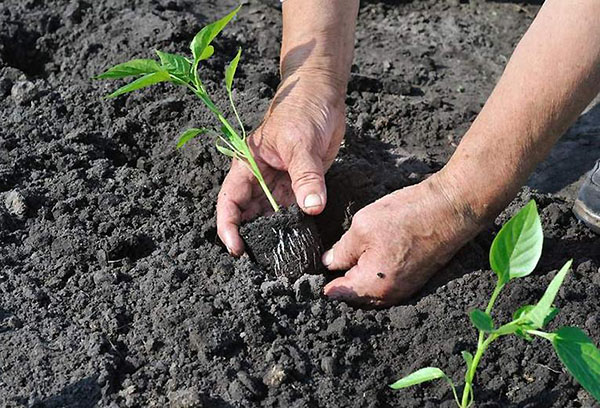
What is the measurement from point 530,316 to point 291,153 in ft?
3.74

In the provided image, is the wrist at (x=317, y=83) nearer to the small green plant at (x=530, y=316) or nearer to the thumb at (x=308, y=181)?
the thumb at (x=308, y=181)

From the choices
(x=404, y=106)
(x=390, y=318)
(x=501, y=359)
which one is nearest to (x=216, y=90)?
(x=404, y=106)

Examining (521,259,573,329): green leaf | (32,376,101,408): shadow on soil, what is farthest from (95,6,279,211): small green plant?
(521,259,573,329): green leaf

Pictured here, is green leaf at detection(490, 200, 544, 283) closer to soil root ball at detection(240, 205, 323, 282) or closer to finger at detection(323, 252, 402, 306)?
finger at detection(323, 252, 402, 306)

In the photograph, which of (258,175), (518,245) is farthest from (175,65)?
(518,245)

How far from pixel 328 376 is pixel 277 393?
0.14 metres

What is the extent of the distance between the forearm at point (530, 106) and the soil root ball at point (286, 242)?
462mm

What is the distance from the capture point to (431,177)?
7.72 feet

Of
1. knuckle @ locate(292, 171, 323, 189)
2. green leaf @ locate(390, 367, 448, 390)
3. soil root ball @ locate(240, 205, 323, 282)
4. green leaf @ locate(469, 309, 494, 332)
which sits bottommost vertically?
soil root ball @ locate(240, 205, 323, 282)

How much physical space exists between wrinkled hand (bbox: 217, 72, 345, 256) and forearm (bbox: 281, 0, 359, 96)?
36 millimetres

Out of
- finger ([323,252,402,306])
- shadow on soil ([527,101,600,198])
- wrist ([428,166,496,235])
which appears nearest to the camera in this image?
wrist ([428,166,496,235])

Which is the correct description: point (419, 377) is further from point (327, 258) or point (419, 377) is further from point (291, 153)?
point (291, 153)

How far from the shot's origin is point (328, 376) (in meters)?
2.11

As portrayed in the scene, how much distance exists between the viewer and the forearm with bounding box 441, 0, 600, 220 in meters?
2.05
